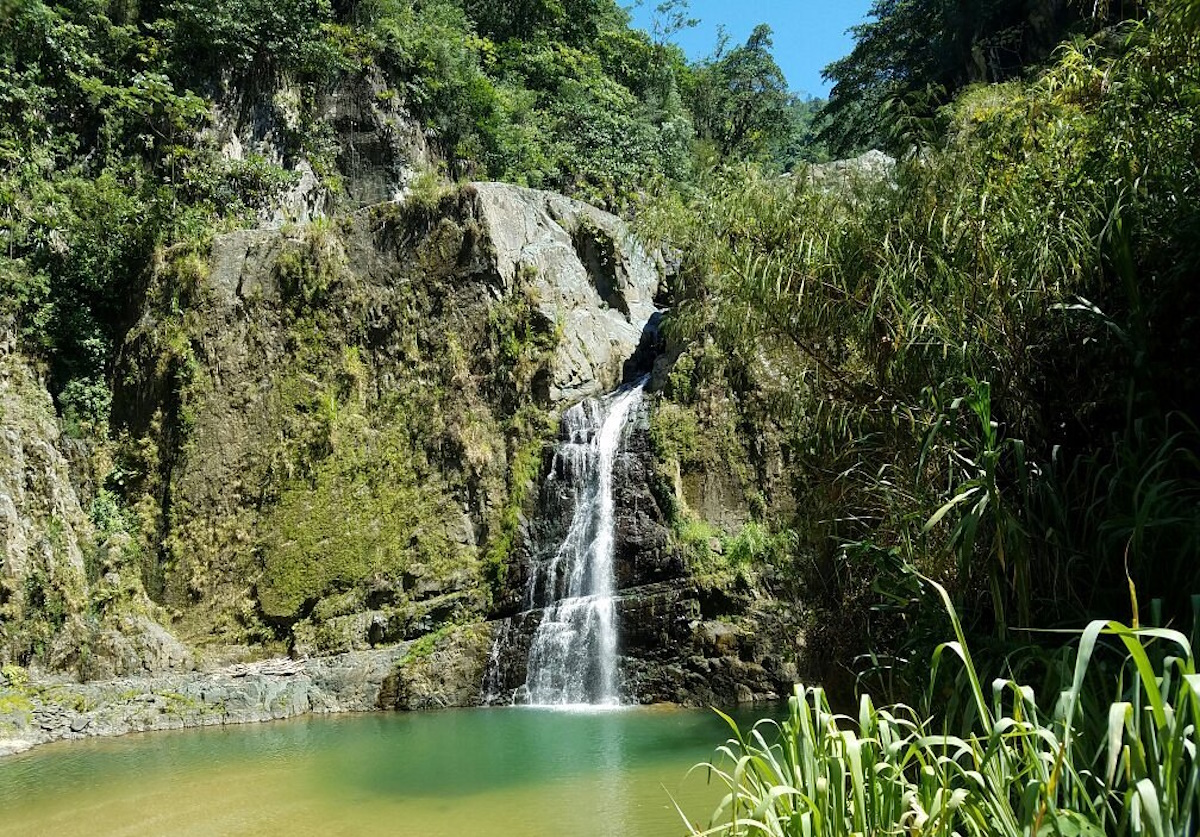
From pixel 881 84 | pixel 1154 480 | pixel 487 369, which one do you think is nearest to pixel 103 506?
pixel 487 369

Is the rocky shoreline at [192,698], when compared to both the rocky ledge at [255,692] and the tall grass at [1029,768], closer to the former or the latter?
the rocky ledge at [255,692]

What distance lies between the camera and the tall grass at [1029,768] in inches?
75.5

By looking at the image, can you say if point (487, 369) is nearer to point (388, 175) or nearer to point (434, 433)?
point (434, 433)

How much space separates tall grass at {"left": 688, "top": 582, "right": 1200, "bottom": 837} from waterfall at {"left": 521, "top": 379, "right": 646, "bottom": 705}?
8.41 metres

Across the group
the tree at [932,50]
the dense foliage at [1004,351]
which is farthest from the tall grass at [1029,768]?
the tree at [932,50]

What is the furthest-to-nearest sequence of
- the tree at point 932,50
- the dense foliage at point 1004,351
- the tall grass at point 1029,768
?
1. the tree at point 932,50
2. the dense foliage at point 1004,351
3. the tall grass at point 1029,768

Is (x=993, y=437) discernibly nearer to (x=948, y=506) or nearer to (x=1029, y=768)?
(x=948, y=506)

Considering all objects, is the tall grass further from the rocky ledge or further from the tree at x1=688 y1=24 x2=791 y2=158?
the tree at x1=688 y1=24 x2=791 y2=158

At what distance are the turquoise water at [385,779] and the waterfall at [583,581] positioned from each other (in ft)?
2.85

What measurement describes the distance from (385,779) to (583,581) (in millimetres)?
4790

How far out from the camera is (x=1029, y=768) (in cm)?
227

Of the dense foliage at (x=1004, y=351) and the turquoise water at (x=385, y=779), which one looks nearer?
the dense foliage at (x=1004, y=351)

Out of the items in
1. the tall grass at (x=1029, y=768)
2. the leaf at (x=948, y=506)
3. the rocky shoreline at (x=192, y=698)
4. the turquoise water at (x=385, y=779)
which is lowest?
the turquoise water at (x=385, y=779)

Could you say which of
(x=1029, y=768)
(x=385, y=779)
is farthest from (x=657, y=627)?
(x=1029, y=768)
